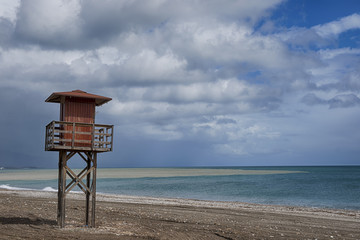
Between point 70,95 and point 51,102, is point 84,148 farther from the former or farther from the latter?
point 51,102

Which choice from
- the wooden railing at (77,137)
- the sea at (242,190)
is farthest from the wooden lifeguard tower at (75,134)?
the sea at (242,190)

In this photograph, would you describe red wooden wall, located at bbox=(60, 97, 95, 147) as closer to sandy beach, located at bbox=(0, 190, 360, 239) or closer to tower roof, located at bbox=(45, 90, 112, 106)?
tower roof, located at bbox=(45, 90, 112, 106)

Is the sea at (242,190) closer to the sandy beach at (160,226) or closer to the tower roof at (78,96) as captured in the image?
the sandy beach at (160,226)

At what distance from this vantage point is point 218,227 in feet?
74.1

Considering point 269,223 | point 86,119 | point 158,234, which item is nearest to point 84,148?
point 86,119

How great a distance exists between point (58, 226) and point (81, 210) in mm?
7815

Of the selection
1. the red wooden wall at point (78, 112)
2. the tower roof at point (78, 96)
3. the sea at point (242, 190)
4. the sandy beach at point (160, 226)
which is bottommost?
the sea at point (242, 190)

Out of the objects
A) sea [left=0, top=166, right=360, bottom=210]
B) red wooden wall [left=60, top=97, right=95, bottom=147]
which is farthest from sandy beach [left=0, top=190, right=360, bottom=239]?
sea [left=0, top=166, right=360, bottom=210]

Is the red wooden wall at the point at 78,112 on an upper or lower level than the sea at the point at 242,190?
upper

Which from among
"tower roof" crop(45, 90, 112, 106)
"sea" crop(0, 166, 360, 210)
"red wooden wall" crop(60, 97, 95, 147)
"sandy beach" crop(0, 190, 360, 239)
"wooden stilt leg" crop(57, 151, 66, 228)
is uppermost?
"tower roof" crop(45, 90, 112, 106)

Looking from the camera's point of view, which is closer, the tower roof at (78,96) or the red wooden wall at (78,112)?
the tower roof at (78,96)

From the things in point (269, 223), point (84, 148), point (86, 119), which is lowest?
point (269, 223)

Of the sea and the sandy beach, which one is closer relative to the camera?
the sandy beach

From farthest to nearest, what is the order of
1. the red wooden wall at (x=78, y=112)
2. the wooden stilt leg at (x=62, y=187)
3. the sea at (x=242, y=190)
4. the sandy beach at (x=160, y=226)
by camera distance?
the sea at (x=242, y=190) < the red wooden wall at (x=78, y=112) < the wooden stilt leg at (x=62, y=187) < the sandy beach at (x=160, y=226)
